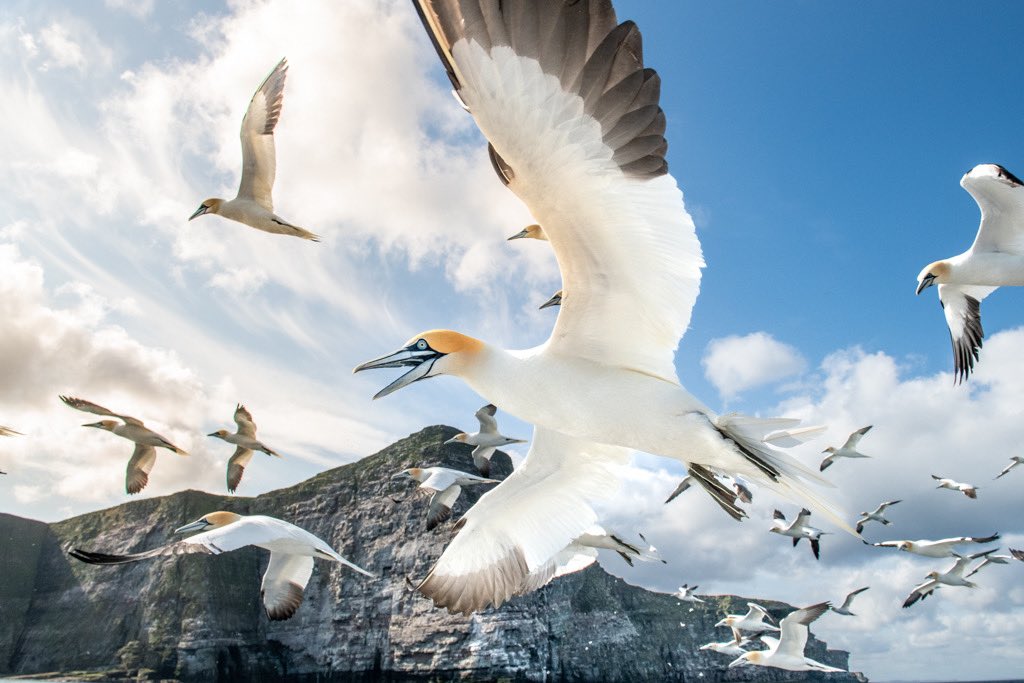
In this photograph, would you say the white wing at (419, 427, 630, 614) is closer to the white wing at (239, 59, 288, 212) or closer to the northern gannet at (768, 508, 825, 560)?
the white wing at (239, 59, 288, 212)

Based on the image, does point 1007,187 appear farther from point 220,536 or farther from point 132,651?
point 132,651

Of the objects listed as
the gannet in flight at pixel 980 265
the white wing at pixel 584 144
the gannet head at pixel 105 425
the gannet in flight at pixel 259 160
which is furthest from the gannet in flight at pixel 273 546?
the gannet in flight at pixel 980 265

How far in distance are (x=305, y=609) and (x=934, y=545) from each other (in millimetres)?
52409

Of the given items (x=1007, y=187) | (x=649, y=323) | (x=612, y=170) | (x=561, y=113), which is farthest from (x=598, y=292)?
(x=1007, y=187)

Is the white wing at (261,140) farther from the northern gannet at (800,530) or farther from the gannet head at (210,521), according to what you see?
the northern gannet at (800,530)

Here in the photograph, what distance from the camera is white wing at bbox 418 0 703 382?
3.50 meters

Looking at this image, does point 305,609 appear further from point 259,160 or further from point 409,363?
point 409,363

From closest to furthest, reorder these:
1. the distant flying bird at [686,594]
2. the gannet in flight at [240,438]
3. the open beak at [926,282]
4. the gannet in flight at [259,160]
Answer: the gannet in flight at [259,160]
the open beak at [926,282]
the gannet in flight at [240,438]
the distant flying bird at [686,594]

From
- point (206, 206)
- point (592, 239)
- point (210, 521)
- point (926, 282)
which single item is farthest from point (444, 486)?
point (592, 239)

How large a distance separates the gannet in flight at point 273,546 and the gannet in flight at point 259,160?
4705 millimetres

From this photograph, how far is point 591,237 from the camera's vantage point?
167 inches

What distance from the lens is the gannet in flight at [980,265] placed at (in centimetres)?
1105

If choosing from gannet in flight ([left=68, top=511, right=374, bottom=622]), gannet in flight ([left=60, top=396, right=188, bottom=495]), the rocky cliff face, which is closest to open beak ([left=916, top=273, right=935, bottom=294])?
gannet in flight ([left=68, top=511, right=374, bottom=622])

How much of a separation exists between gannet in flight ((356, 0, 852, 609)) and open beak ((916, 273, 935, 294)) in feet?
32.5
